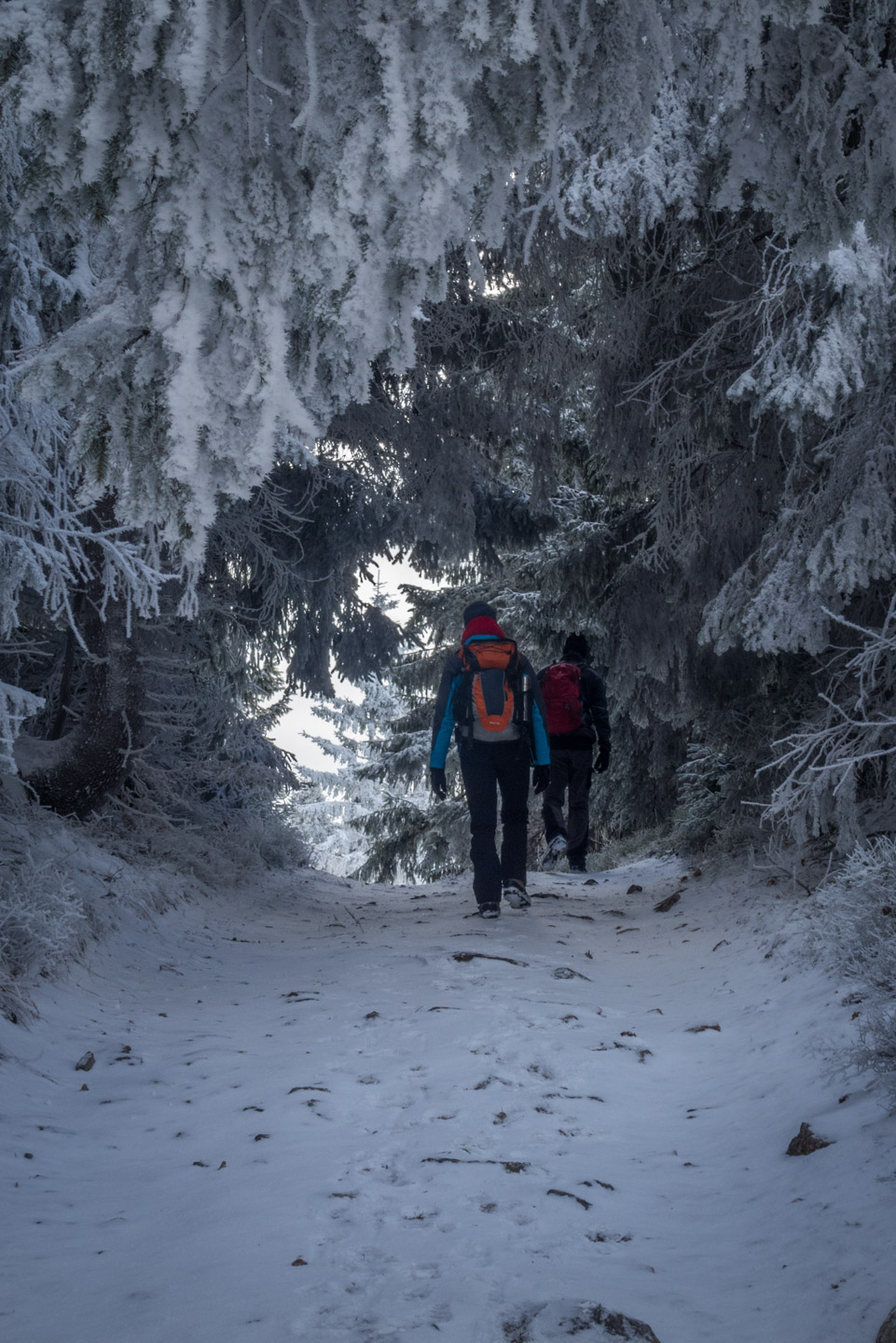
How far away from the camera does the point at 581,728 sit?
10320mm

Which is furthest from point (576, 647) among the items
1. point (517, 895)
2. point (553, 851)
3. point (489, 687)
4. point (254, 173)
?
point (254, 173)

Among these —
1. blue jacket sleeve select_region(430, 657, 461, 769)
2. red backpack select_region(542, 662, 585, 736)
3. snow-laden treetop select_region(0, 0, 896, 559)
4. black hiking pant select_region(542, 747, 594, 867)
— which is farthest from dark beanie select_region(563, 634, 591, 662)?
snow-laden treetop select_region(0, 0, 896, 559)

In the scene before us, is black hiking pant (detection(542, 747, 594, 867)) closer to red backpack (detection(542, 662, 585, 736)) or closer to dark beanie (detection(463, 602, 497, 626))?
red backpack (detection(542, 662, 585, 736))

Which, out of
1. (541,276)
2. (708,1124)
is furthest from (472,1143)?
(541,276)

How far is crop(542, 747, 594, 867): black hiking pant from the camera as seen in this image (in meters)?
10.3

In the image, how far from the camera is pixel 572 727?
10195 millimetres

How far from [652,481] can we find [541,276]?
2.27 m

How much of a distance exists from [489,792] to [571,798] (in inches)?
162

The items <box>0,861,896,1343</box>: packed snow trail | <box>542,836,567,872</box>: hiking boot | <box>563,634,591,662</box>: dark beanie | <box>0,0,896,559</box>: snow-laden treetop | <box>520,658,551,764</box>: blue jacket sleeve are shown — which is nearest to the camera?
<box>0,0,896,559</box>: snow-laden treetop

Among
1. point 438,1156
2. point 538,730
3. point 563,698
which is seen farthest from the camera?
point 563,698

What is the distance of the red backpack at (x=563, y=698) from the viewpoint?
10117mm

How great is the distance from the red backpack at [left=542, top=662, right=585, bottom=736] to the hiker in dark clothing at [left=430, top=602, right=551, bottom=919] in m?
2.98

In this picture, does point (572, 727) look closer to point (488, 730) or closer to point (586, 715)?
point (586, 715)

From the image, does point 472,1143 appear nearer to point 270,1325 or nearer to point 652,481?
point 270,1325
